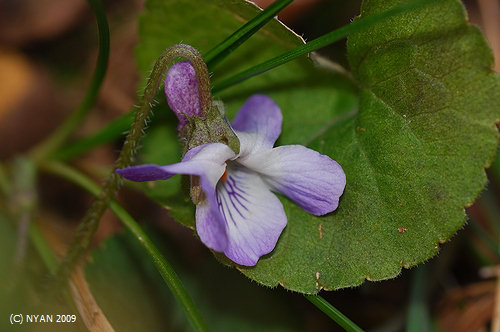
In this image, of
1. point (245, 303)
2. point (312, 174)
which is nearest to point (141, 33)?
point (312, 174)

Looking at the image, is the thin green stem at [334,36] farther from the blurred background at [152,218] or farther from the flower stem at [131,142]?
the blurred background at [152,218]

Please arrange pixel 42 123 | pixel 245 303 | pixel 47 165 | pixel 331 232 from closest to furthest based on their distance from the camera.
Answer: pixel 331 232, pixel 245 303, pixel 47 165, pixel 42 123

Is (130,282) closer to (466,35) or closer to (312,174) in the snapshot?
(312,174)

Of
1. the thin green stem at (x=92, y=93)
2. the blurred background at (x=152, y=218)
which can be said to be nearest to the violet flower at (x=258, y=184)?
the thin green stem at (x=92, y=93)

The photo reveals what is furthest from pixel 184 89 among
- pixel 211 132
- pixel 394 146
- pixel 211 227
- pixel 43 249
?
pixel 43 249

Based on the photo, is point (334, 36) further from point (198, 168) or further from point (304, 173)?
point (198, 168)

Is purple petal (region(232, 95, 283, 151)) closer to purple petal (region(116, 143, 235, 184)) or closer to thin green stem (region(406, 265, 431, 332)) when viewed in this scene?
purple petal (region(116, 143, 235, 184))
